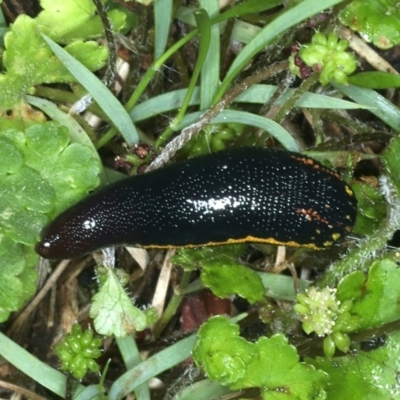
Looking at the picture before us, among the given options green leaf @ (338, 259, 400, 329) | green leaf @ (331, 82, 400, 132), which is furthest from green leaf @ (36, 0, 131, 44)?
green leaf @ (338, 259, 400, 329)

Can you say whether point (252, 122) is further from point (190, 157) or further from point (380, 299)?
point (380, 299)

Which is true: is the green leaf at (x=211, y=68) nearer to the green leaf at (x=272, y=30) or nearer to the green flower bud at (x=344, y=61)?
the green leaf at (x=272, y=30)

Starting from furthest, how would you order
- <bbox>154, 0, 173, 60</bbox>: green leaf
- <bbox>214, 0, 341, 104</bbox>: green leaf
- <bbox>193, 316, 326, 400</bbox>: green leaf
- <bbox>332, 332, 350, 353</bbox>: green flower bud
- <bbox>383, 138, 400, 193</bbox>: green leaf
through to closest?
<bbox>154, 0, 173, 60</bbox>: green leaf < <bbox>214, 0, 341, 104</bbox>: green leaf < <bbox>383, 138, 400, 193</bbox>: green leaf < <bbox>332, 332, 350, 353</bbox>: green flower bud < <bbox>193, 316, 326, 400</bbox>: green leaf

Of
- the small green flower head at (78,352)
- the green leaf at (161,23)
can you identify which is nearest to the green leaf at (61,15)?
the green leaf at (161,23)

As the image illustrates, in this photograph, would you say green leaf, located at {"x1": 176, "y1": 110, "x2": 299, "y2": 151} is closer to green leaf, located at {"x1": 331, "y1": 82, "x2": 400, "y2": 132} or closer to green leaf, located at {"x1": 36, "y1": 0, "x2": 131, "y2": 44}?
green leaf, located at {"x1": 331, "y1": 82, "x2": 400, "y2": 132}

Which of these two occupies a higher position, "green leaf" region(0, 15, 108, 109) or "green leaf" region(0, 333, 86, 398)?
"green leaf" region(0, 15, 108, 109)

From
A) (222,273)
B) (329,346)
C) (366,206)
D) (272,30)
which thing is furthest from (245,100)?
(329,346)

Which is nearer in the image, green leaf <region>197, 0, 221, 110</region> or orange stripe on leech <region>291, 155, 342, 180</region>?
orange stripe on leech <region>291, 155, 342, 180</region>
